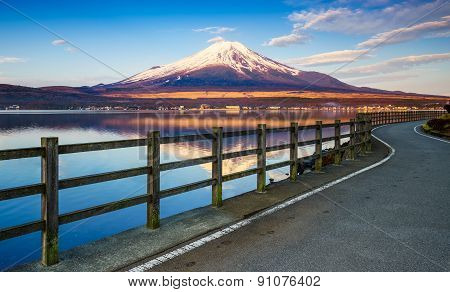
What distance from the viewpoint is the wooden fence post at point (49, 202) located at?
14.3ft

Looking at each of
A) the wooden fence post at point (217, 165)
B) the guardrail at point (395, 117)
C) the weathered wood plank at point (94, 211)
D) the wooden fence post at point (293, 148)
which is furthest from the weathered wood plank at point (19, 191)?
the guardrail at point (395, 117)

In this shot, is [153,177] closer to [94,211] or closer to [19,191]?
[94,211]

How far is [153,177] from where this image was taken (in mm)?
5578

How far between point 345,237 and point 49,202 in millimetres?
3910

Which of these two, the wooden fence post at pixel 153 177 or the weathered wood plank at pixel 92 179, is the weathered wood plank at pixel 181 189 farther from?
the weathered wood plank at pixel 92 179

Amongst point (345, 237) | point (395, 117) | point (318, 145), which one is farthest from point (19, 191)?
point (395, 117)

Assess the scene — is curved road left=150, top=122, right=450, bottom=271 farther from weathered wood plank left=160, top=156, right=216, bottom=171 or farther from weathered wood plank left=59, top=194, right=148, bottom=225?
weathered wood plank left=160, top=156, right=216, bottom=171

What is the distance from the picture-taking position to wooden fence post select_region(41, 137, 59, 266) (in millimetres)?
4344

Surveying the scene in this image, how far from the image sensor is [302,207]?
7004 millimetres

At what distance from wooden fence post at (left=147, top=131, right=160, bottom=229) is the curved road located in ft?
3.48

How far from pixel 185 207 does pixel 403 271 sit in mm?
14685
